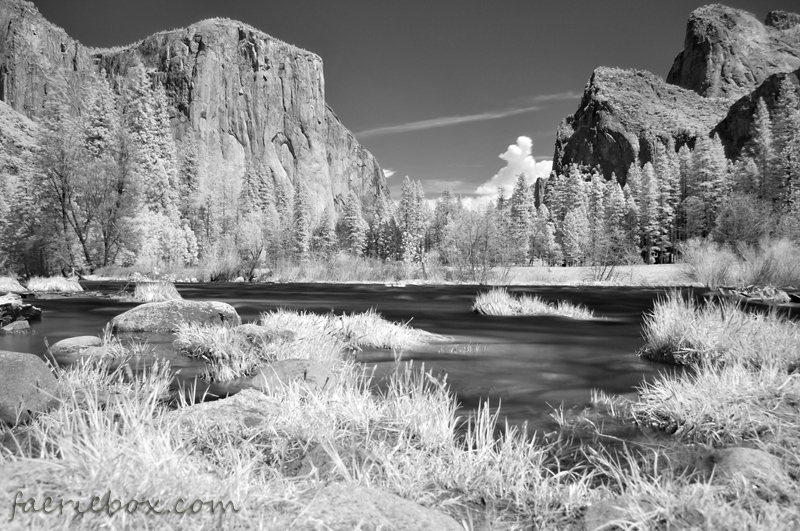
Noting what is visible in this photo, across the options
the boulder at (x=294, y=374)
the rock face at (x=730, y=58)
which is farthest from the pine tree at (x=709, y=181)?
the rock face at (x=730, y=58)

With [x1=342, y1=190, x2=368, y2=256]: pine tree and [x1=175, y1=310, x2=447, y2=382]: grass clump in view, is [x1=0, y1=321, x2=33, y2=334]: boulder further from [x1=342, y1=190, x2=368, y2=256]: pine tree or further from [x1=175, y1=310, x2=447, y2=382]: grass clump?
[x1=342, y1=190, x2=368, y2=256]: pine tree

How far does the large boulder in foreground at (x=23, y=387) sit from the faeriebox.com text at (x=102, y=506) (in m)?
2.99

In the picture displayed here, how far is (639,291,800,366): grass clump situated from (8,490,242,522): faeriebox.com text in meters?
5.74

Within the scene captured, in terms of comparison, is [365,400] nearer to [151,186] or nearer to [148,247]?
[148,247]

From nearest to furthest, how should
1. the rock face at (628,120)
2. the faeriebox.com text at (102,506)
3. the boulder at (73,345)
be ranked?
the faeriebox.com text at (102,506) < the boulder at (73,345) < the rock face at (628,120)

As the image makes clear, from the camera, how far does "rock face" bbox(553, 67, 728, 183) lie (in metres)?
145

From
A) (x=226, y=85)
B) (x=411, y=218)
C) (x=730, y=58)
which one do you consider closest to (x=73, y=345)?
(x=411, y=218)

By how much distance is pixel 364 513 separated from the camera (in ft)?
7.07

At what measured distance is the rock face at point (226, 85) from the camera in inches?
5044

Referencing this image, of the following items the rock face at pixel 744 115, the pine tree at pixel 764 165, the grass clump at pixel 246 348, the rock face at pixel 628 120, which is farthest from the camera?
the rock face at pixel 628 120

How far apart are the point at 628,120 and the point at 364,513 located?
176m

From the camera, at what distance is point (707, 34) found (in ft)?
634

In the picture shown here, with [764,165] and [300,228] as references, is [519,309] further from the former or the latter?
[764,165]

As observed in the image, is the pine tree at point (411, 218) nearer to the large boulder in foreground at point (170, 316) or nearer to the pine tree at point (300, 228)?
the pine tree at point (300, 228)
